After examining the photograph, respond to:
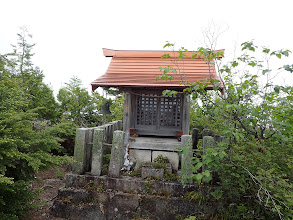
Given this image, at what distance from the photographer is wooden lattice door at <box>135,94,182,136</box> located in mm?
6648

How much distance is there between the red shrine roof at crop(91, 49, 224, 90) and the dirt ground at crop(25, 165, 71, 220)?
2771 mm

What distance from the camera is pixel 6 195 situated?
345 centimetres

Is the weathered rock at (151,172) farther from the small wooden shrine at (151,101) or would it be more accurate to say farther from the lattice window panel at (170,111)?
the lattice window panel at (170,111)

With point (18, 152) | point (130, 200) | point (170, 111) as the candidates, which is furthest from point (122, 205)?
point (170, 111)

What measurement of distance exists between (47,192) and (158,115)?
3997mm

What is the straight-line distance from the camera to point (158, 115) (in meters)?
6.67

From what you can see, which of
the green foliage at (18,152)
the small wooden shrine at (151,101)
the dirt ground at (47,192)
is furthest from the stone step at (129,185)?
the small wooden shrine at (151,101)

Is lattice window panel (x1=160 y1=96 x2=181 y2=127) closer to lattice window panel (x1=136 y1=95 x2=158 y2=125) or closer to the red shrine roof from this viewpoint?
lattice window panel (x1=136 y1=95 x2=158 y2=125)

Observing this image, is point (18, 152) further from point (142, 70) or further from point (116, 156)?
point (142, 70)

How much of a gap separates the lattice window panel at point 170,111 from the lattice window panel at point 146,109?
0.24 metres

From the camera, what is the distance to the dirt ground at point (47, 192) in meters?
4.42

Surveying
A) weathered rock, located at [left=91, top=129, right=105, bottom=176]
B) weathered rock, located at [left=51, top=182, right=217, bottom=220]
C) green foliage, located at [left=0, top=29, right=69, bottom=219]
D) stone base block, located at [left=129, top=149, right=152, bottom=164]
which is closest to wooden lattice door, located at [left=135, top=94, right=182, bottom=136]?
stone base block, located at [left=129, top=149, right=152, bottom=164]

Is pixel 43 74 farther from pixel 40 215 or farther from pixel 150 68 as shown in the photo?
pixel 40 215

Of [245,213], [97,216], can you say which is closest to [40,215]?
[97,216]
